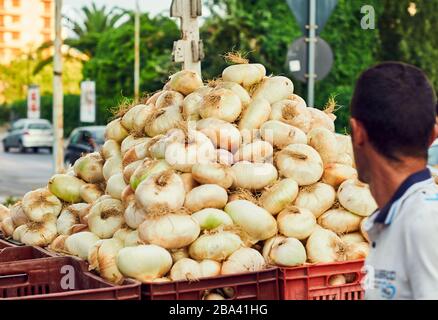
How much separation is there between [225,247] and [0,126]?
66179 millimetres

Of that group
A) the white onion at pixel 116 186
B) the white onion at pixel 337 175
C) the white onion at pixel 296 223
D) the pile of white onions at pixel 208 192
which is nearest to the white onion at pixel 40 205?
the pile of white onions at pixel 208 192

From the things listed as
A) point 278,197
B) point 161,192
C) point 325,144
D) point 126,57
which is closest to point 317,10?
point 325,144

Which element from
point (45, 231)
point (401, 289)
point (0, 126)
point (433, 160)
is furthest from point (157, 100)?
point (0, 126)

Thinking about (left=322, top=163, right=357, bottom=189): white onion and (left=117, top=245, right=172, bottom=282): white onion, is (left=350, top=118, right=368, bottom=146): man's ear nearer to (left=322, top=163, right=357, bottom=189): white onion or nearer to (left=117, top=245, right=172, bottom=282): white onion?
(left=117, top=245, right=172, bottom=282): white onion

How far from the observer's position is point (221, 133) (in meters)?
4.53

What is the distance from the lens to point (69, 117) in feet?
157

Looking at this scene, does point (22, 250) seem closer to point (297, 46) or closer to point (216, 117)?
point (216, 117)

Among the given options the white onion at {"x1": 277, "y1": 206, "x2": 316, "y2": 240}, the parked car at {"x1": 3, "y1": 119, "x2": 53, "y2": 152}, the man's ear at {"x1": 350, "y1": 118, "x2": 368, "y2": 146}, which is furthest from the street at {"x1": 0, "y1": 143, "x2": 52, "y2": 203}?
the man's ear at {"x1": 350, "y1": 118, "x2": 368, "y2": 146}

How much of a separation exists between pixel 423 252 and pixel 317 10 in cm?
759

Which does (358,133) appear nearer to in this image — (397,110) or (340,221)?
(397,110)

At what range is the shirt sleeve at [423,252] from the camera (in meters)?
1.96

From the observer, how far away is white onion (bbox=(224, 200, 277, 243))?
414 centimetres

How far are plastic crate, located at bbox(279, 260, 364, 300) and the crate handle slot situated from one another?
1.22 metres

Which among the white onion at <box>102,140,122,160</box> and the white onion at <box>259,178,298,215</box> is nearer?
the white onion at <box>259,178,298,215</box>
